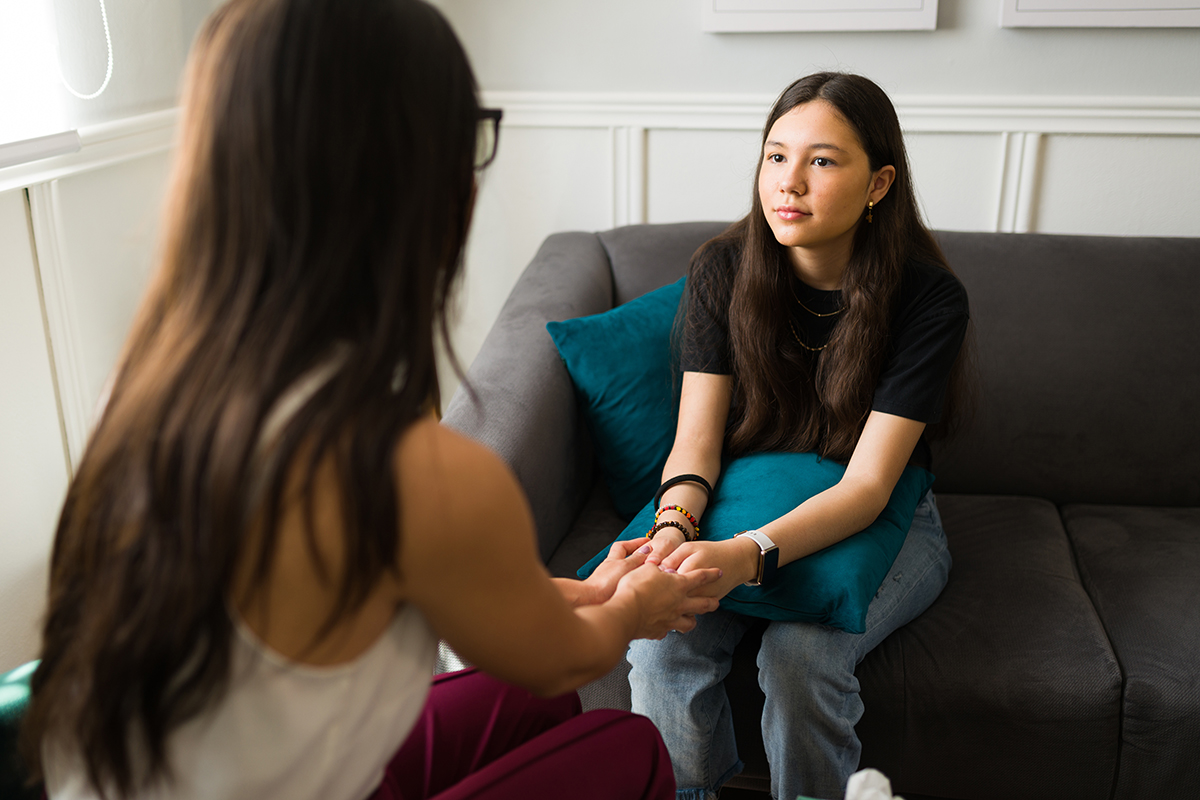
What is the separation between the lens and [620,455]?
1.75 meters

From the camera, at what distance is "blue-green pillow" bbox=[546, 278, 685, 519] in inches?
68.6

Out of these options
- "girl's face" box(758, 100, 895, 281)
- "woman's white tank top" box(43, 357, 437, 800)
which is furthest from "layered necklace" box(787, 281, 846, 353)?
"woman's white tank top" box(43, 357, 437, 800)

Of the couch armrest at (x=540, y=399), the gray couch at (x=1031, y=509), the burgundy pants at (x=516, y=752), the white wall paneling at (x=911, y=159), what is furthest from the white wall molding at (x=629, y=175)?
the burgundy pants at (x=516, y=752)

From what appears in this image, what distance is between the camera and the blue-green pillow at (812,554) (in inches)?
51.5

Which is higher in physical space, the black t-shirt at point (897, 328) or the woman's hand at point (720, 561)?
the black t-shirt at point (897, 328)

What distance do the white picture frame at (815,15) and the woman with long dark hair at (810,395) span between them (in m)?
0.76

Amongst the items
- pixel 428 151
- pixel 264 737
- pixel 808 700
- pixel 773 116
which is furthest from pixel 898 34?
pixel 264 737

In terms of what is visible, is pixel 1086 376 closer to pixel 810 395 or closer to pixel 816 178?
pixel 810 395

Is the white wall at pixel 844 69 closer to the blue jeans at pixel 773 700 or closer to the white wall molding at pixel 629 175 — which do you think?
the white wall molding at pixel 629 175

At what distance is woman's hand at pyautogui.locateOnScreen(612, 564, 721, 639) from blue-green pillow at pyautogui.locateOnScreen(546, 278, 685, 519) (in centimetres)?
51

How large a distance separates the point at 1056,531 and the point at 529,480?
99 cm

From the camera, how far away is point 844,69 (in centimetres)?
219

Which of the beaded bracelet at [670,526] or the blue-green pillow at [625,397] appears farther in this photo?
the blue-green pillow at [625,397]

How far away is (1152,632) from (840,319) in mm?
670
